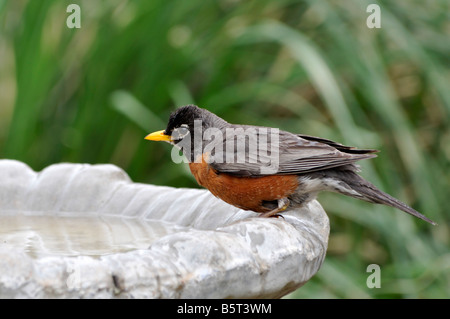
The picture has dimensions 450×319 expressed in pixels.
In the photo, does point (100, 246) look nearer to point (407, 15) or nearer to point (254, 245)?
point (254, 245)

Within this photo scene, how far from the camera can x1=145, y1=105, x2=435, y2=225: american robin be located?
3.09 metres

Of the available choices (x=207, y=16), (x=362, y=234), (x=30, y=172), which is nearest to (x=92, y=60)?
(x=207, y=16)

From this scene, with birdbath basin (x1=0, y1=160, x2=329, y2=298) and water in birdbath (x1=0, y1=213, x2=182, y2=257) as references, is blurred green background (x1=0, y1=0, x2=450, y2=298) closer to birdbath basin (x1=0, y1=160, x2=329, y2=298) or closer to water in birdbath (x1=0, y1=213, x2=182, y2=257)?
birdbath basin (x1=0, y1=160, x2=329, y2=298)

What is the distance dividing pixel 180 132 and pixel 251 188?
59 cm

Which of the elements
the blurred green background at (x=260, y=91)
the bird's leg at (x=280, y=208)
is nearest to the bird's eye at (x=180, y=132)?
the bird's leg at (x=280, y=208)

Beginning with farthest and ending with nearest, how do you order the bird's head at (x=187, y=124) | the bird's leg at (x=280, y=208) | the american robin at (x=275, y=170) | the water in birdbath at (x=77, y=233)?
the bird's head at (x=187, y=124) → the american robin at (x=275, y=170) → the bird's leg at (x=280, y=208) → the water in birdbath at (x=77, y=233)

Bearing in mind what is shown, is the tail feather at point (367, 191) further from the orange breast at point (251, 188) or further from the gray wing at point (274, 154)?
the orange breast at point (251, 188)

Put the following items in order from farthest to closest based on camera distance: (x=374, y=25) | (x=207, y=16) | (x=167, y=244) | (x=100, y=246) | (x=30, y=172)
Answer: (x=207, y=16) < (x=374, y=25) < (x=30, y=172) < (x=100, y=246) < (x=167, y=244)

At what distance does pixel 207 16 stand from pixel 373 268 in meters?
2.51

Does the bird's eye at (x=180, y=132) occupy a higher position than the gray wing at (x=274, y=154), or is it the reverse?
the bird's eye at (x=180, y=132)

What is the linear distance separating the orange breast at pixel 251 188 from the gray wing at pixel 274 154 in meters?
0.03

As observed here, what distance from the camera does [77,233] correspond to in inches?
123

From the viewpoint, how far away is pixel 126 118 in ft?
17.1

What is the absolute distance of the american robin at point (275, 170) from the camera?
3094mm
